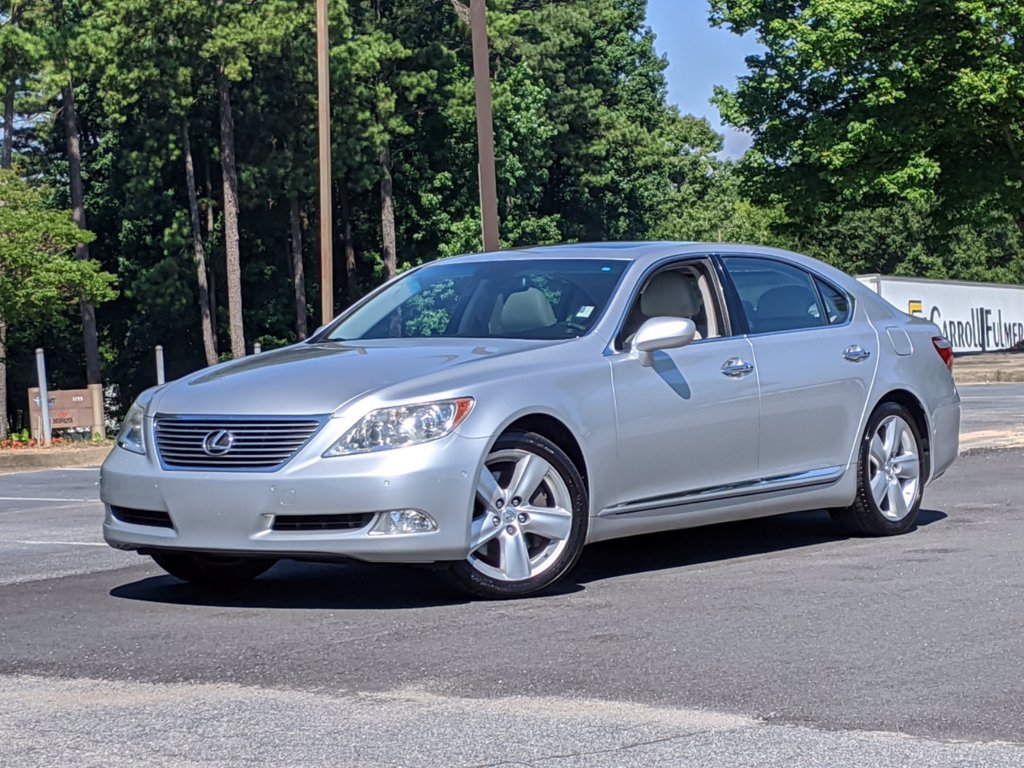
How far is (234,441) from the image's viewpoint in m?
7.20

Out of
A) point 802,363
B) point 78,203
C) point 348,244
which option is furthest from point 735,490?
point 348,244

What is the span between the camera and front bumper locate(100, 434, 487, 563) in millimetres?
7016

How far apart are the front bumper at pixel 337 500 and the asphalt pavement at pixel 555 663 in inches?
11.6

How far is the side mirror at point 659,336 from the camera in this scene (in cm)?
798

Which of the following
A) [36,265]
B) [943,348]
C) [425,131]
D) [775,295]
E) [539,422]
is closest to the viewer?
[539,422]

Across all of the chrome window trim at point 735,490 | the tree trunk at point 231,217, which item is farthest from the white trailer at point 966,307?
the chrome window trim at point 735,490

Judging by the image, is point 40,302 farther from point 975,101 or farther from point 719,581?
point 719,581

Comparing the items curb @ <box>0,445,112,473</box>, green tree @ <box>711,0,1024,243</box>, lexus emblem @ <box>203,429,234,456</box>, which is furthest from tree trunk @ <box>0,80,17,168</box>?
lexus emblem @ <box>203,429,234,456</box>

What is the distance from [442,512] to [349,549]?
406 millimetres

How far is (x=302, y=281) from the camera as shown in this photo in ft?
200

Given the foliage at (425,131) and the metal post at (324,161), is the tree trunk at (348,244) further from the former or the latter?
the metal post at (324,161)

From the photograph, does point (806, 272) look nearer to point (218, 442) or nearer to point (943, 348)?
point (943, 348)

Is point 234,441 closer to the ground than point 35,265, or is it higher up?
closer to the ground

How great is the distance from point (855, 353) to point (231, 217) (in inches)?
1851
